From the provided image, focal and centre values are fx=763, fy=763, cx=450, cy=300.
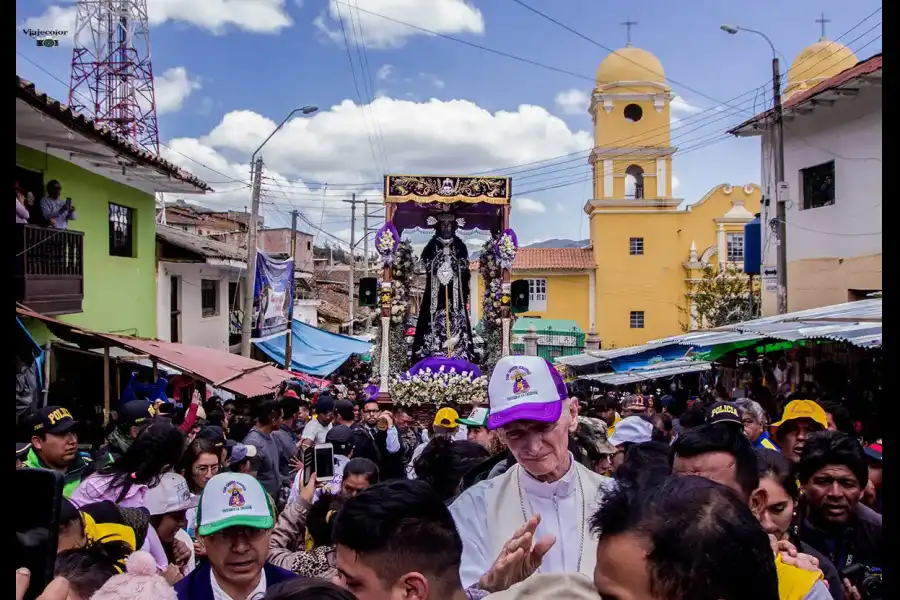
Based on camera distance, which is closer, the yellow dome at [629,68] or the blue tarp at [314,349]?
the blue tarp at [314,349]

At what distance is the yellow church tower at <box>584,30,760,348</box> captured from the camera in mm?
39531

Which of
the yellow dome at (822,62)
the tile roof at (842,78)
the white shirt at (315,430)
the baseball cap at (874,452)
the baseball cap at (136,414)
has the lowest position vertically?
the white shirt at (315,430)

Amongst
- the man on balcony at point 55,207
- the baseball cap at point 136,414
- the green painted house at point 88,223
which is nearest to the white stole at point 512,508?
the baseball cap at point 136,414

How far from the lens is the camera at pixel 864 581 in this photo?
3234 millimetres

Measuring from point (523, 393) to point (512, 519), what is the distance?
484 millimetres

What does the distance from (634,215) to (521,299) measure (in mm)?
23102

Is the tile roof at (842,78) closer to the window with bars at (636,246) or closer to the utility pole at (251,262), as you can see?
the utility pole at (251,262)

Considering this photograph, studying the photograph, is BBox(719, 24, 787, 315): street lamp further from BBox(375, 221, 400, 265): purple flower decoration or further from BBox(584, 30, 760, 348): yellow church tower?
BBox(584, 30, 760, 348): yellow church tower

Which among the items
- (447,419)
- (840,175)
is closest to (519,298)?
(840,175)

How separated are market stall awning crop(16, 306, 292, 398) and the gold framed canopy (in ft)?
17.9

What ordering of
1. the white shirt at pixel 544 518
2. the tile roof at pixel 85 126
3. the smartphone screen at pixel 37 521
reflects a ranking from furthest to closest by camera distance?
the tile roof at pixel 85 126
the white shirt at pixel 544 518
the smartphone screen at pixel 37 521

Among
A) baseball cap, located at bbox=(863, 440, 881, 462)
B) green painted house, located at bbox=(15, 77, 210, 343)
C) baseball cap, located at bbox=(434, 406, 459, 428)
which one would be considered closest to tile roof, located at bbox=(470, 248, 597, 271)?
green painted house, located at bbox=(15, 77, 210, 343)

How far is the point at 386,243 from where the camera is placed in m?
17.8

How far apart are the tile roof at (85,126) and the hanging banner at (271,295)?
374cm
